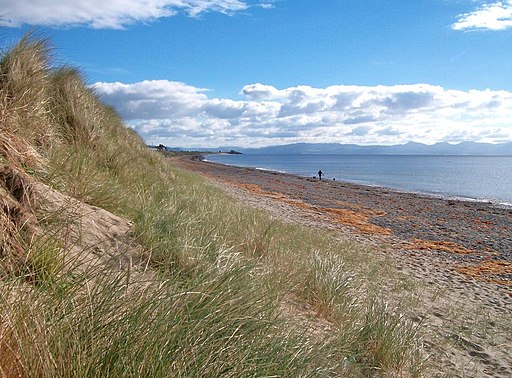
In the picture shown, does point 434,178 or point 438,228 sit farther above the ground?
point 438,228

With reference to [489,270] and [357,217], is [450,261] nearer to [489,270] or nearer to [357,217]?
[489,270]

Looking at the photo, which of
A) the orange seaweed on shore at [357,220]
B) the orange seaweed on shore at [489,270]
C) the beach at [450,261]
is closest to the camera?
the beach at [450,261]

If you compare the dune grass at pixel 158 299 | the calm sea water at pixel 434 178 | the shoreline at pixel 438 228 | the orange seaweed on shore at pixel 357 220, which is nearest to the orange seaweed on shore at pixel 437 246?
the shoreline at pixel 438 228

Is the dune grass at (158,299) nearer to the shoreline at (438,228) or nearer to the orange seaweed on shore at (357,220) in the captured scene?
the shoreline at (438,228)

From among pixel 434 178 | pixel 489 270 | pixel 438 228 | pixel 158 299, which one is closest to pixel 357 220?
pixel 438 228

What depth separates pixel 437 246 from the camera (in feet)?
45.7

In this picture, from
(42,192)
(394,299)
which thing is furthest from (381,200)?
(42,192)

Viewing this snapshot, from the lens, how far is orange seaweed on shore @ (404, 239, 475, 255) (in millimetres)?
13359

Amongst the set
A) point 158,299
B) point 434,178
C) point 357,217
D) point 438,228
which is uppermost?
point 158,299

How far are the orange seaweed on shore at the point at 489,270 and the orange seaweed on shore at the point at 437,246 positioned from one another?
1.23m

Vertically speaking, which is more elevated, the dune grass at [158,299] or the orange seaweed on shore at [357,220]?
the dune grass at [158,299]

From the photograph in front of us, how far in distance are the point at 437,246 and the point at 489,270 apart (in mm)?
2806

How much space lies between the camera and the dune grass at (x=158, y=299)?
206 cm

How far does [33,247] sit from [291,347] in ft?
6.40
